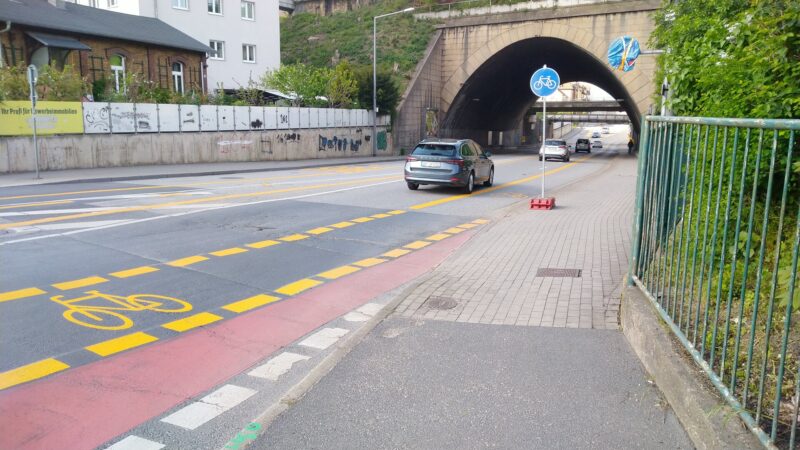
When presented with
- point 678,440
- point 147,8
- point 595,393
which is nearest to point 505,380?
point 595,393

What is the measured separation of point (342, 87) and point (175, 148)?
1446 centimetres

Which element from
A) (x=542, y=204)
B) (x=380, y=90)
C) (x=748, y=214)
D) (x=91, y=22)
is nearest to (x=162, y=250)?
(x=748, y=214)

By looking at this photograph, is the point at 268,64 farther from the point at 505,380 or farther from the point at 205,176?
the point at 505,380

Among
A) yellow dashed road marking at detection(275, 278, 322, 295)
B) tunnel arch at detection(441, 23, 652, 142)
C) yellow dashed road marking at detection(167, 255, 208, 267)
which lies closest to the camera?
yellow dashed road marking at detection(275, 278, 322, 295)

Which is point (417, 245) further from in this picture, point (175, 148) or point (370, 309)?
point (175, 148)

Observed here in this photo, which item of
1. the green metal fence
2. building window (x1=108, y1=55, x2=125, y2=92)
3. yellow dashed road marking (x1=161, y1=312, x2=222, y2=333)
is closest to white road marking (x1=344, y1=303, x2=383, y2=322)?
yellow dashed road marking (x1=161, y1=312, x2=222, y2=333)

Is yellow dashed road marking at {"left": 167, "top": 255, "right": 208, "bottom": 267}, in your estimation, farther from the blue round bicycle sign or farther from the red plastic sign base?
the blue round bicycle sign

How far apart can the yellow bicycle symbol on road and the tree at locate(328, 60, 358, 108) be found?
110ft

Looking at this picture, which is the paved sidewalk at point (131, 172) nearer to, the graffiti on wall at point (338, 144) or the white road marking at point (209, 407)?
the graffiti on wall at point (338, 144)

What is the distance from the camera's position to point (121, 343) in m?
5.51

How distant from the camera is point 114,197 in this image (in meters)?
15.5

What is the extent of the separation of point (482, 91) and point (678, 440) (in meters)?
51.3

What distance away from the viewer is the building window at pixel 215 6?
4275cm

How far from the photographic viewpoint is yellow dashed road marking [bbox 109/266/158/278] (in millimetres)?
7816
